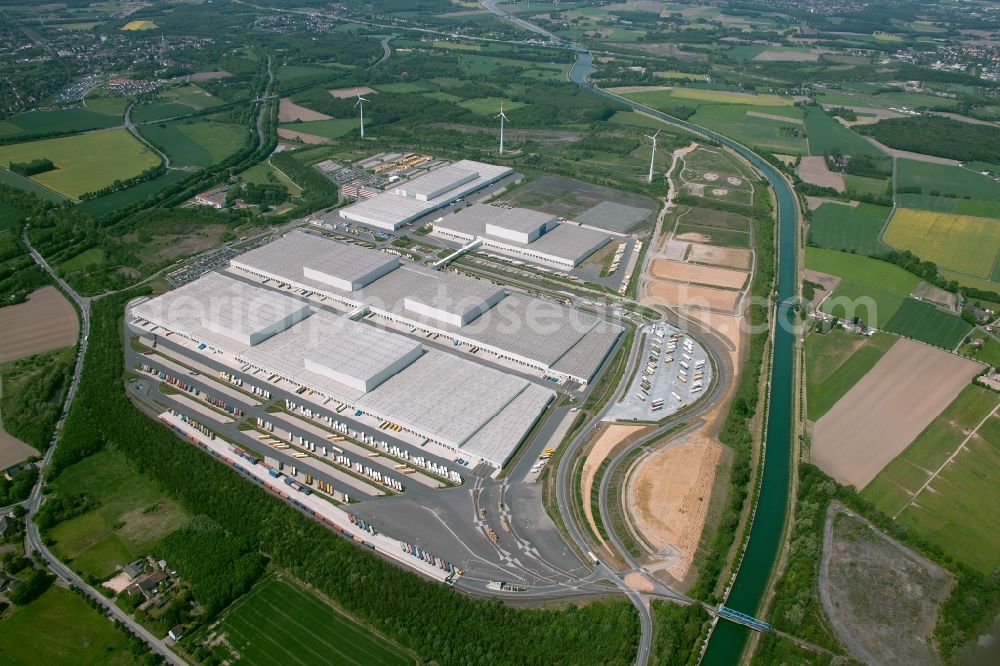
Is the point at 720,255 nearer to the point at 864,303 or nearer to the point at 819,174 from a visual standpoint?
the point at 864,303

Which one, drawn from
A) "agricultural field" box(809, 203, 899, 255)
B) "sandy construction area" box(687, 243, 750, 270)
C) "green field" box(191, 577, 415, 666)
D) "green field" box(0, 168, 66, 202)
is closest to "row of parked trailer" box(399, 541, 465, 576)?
"green field" box(191, 577, 415, 666)

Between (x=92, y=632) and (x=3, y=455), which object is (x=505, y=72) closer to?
(x=3, y=455)

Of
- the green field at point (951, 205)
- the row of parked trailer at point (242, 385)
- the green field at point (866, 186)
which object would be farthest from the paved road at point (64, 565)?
the green field at point (951, 205)

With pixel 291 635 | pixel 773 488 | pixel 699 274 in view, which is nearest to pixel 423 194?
pixel 699 274

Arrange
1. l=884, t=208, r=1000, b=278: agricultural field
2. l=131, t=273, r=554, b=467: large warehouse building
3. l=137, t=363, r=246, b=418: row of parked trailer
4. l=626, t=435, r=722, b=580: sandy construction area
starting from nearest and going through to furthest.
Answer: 1. l=626, t=435, r=722, b=580: sandy construction area
2. l=131, t=273, r=554, b=467: large warehouse building
3. l=137, t=363, r=246, b=418: row of parked trailer
4. l=884, t=208, r=1000, b=278: agricultural field

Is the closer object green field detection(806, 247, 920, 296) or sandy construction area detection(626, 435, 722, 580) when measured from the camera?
sandy construction area detection(626, 435, 722, 580)

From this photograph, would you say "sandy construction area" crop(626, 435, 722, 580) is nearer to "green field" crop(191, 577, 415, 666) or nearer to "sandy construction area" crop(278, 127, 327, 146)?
Answer: "green field" crop(191, 577, 415, 666)
